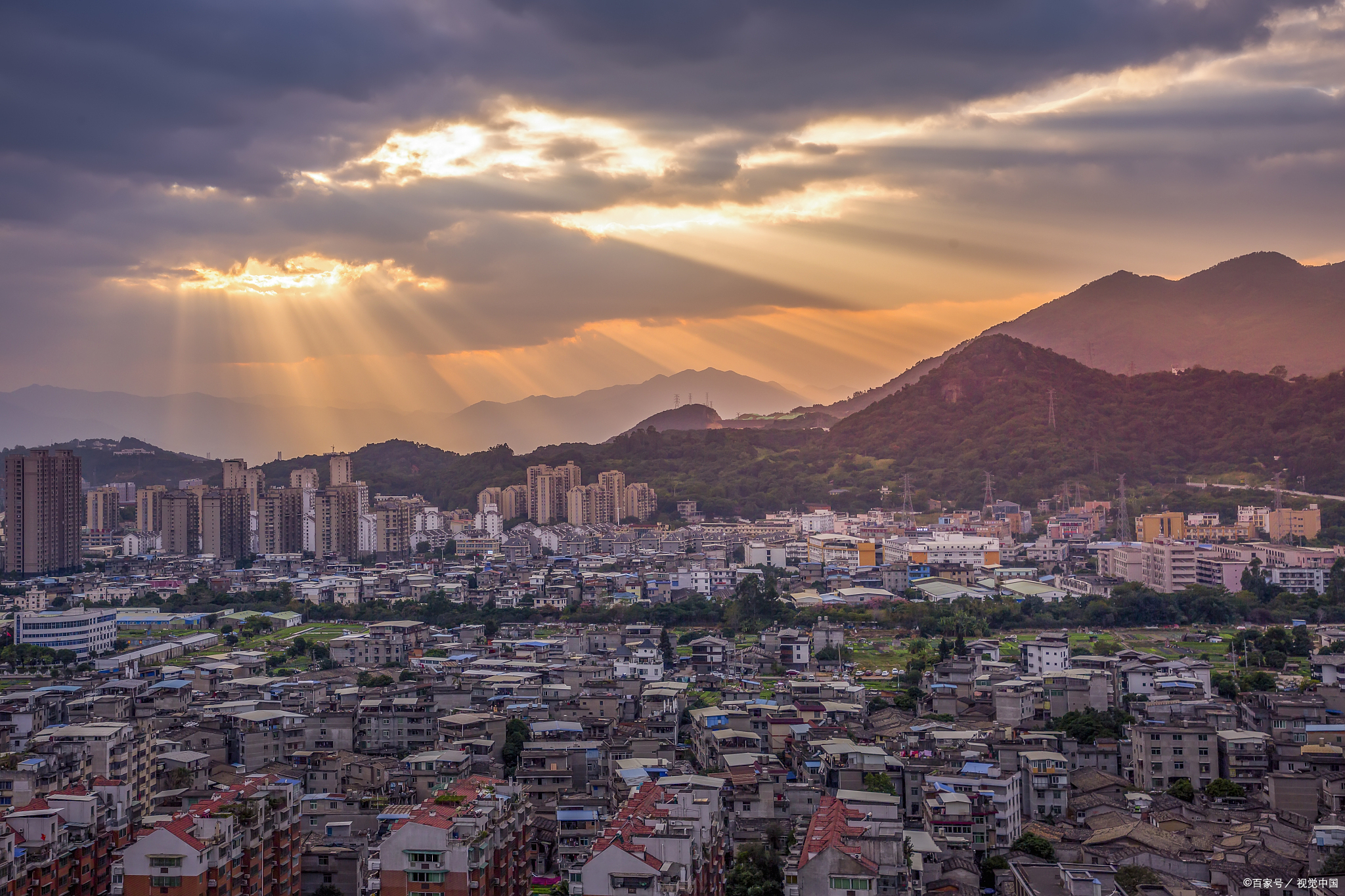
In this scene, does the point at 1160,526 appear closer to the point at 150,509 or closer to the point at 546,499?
the point at 546,499

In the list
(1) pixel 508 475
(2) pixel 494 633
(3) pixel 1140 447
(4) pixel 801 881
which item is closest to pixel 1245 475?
(3) pixel 1140 447

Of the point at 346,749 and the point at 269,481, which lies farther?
the point at 269,481

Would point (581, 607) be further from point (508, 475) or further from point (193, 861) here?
point (508, 475)

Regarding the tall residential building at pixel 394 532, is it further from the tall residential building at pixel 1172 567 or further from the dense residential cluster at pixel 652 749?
the tall residential building at pixel 1172 567

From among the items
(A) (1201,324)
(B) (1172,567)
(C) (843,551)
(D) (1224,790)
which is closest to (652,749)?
(D) (1224,790)

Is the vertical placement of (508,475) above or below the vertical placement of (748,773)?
above

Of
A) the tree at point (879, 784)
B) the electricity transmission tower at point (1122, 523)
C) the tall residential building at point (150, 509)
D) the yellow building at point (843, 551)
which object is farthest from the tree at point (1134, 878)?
the tall residential building at point (150, 509)

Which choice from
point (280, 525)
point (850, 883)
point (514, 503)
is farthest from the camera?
point (514, 503)
